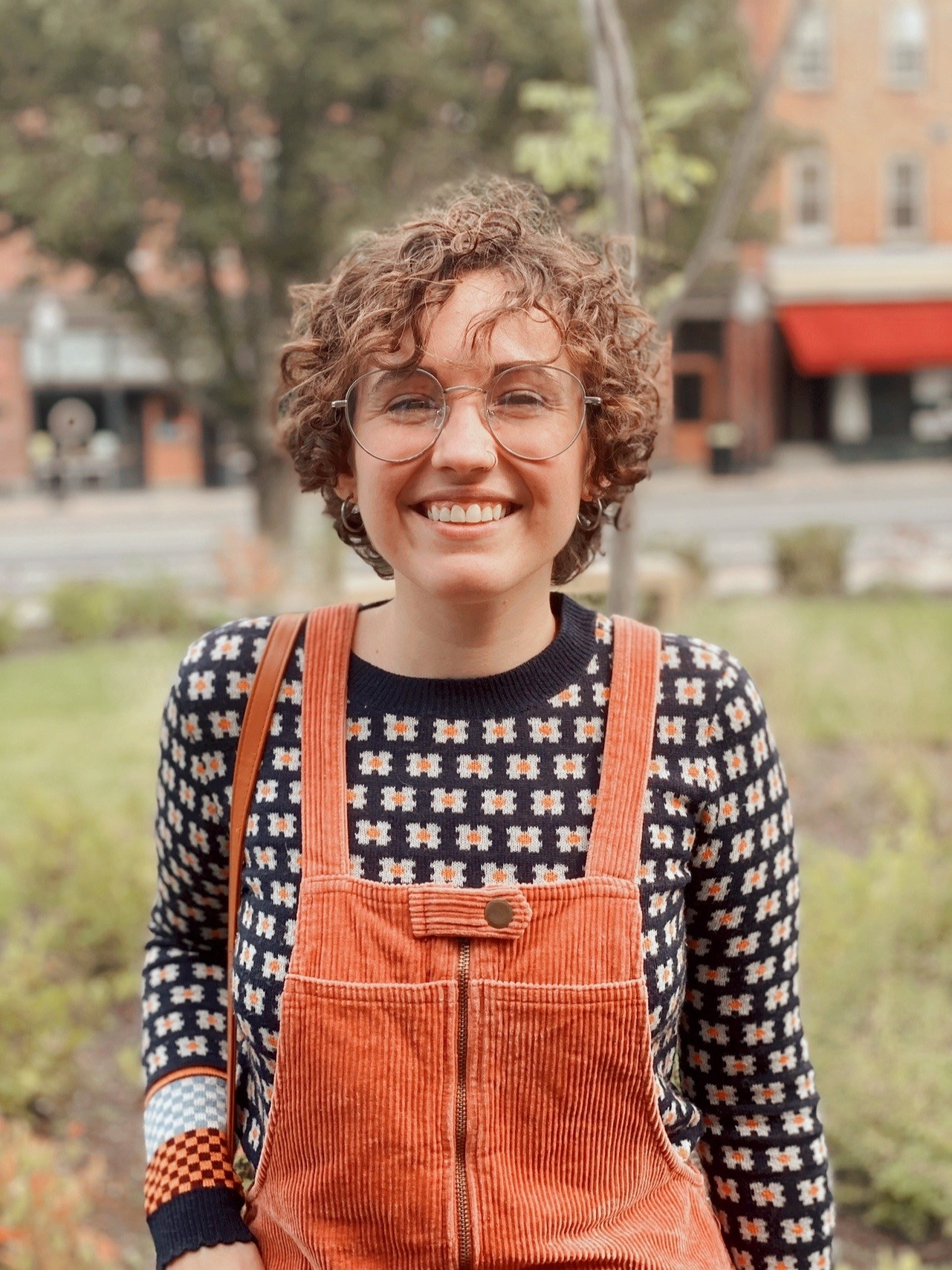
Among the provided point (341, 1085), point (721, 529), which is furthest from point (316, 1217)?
point (721, 529)

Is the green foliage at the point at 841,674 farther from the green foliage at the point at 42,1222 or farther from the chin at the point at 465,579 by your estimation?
the chin at the point at 465,579

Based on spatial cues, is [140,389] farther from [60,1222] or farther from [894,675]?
[60,1222]

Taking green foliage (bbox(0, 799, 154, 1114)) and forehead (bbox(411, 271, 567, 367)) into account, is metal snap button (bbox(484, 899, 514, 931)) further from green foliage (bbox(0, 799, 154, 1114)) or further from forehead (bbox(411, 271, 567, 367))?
green foliage (bbox(0, 799, 154, 1114))

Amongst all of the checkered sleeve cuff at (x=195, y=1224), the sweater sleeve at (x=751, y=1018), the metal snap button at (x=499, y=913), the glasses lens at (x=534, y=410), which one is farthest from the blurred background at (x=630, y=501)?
the checkered sleeve cuff at (x=195, y=1224)

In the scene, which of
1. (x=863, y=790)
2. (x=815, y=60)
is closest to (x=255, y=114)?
(x=863, y=790)

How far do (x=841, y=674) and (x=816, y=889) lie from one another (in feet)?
12.7

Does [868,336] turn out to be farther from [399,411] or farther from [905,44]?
[399,411]

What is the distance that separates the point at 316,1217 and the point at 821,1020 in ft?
7.59

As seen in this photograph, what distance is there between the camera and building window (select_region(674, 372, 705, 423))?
1105 inches

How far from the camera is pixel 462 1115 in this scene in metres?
1.40

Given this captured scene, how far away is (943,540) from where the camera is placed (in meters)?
15.6

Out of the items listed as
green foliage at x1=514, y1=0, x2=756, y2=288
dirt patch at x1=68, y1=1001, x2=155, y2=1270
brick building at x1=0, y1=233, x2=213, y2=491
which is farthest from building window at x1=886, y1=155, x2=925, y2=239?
dirt patch at x1=68, y1=1001, x2=155, y2=1270

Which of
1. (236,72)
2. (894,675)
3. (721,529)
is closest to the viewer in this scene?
(894,675)

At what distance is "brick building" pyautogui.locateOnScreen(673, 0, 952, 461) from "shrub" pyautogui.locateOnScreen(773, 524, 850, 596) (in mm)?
14669
